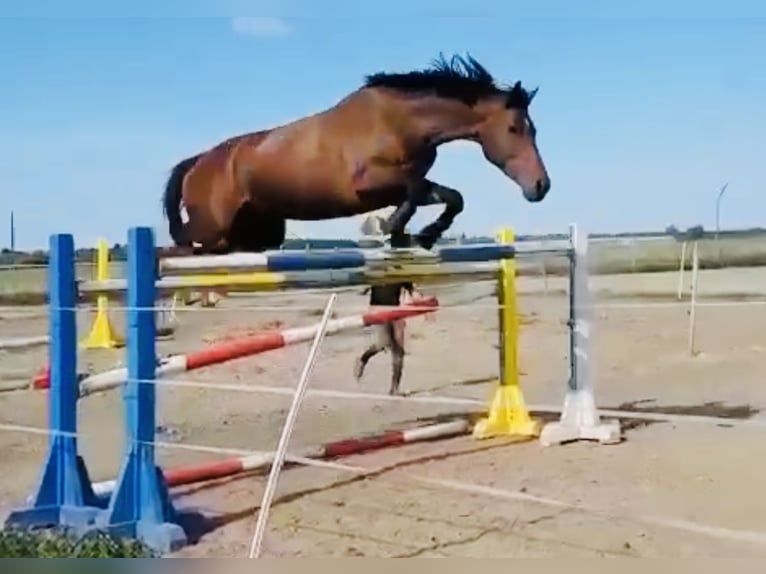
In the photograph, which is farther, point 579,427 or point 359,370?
point 359,370

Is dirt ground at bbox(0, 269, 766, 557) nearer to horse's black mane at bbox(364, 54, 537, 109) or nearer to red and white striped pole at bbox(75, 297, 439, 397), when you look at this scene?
red and white striped pole at bbox(75, 297, 439, 397)

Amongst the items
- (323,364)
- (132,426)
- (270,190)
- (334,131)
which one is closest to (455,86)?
(334,131)

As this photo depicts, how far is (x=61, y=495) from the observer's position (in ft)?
6.84

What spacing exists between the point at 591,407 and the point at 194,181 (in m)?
1.07

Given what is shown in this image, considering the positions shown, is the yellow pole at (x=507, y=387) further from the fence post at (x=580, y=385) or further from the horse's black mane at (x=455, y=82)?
the horse's black mane at (x=455, y=82)

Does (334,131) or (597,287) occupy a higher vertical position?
(334,131)

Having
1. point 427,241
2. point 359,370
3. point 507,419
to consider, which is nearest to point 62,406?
point 427,241

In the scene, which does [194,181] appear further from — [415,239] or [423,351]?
[423,351]

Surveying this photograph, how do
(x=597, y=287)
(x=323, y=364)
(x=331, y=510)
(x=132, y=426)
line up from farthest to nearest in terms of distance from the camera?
(x=323, y=364) < (x=597, y=287) < (x=331, y=510) < (x=132, y=426)

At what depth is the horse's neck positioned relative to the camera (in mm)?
2627

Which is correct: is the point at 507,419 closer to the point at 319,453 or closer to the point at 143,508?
the point at 319,453

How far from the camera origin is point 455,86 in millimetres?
2545

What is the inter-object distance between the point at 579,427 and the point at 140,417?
1179mm

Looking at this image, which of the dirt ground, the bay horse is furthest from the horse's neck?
the dirt ground
